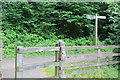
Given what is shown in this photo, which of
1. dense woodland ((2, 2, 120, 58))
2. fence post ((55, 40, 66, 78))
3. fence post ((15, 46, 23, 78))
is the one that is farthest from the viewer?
dense woodland ((2, 2, 120, 58))

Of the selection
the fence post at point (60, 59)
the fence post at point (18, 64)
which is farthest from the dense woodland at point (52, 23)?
the fence post at point (18, 64)

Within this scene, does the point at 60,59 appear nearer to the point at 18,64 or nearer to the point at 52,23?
the point at 18,64

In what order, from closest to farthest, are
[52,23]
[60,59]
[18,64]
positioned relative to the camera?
[18,64]
[60,59]
[52,23]

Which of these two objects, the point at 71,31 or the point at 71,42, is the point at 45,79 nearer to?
the point at 71,42

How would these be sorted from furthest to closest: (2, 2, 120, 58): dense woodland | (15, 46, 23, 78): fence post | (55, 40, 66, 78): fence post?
(2, 2, 120, 58): dense woodland, (55, 40, 66, 78): fence post, (15, 46, 23, 78): fence post

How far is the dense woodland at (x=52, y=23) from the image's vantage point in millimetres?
11070

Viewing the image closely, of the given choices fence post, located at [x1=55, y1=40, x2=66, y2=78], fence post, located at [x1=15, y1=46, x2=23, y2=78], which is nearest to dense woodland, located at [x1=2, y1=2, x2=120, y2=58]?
fence post, located at [x1=55, y1=40, x2=66, y2=78]

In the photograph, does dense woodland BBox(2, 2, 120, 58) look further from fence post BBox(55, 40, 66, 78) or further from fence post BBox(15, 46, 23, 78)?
fence post BBox(15, 46, 23, 78)

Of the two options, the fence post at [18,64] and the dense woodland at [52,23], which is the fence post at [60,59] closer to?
the fence post at [18,64]

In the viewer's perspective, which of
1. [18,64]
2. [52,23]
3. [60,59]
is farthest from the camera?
[52,23]

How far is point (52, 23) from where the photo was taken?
12852 mm

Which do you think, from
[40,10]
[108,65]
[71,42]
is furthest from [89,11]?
[108,65]

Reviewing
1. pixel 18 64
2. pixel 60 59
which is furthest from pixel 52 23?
pixel 18 64

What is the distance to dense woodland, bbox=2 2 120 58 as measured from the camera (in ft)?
36.3
